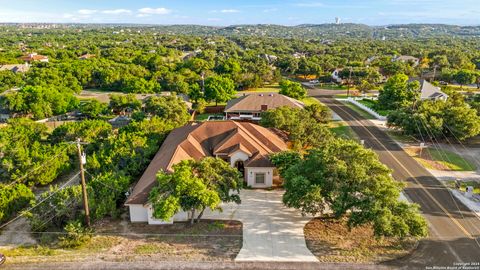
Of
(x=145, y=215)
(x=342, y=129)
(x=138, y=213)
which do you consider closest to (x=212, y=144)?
(x=145, y=215)

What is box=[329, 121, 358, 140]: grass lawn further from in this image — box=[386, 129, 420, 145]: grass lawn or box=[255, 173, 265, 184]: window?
box=[255, 173, 265, 184]: window

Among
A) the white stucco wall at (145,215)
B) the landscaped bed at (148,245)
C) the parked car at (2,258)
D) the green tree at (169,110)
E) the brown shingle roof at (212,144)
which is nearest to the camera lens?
the parked car at (2,258)

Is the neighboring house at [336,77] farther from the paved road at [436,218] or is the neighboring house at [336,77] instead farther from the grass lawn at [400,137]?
the paved road at [436,218]

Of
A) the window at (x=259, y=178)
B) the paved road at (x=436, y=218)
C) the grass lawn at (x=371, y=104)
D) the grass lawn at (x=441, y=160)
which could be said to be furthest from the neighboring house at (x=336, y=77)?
the window at (x=259, y=178)

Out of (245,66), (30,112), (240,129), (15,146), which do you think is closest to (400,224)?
(240,129)

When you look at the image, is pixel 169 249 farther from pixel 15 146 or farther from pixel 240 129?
pixel 15 146

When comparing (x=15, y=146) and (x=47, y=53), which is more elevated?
(x=47, y=53)
